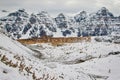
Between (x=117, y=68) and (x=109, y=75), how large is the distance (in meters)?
2.38

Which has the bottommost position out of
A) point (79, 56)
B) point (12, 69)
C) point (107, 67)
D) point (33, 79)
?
point (79, 56)

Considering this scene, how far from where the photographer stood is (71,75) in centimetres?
2592

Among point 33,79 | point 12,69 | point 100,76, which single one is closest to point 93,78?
point 100,76

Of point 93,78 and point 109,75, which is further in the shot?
point 109,75

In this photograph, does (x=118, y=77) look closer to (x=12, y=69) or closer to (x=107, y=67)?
(x=107, y=67)

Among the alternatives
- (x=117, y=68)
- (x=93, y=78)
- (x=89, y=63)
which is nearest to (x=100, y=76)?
(x=93, y=78)

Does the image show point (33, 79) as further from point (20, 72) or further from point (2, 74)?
point (2, 74)

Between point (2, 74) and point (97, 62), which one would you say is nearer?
point (2, 74)

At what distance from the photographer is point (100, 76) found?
2884 centimetres

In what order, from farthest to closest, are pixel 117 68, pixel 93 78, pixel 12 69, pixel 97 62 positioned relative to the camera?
1. pixel 97 62
2. pixel 117 68
3. pixel 93 78
4. pixel 12 69

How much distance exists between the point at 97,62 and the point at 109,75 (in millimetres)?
6455

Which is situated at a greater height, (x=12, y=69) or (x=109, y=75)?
(x=12, y=69)

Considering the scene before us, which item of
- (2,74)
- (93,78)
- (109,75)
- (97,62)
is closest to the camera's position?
(2,74)

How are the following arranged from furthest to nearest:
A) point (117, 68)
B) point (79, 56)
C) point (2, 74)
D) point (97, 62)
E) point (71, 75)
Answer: point (79, 56)
point (97, 62)
point (117, 68)
point (71, 75)
point (2, 74)
